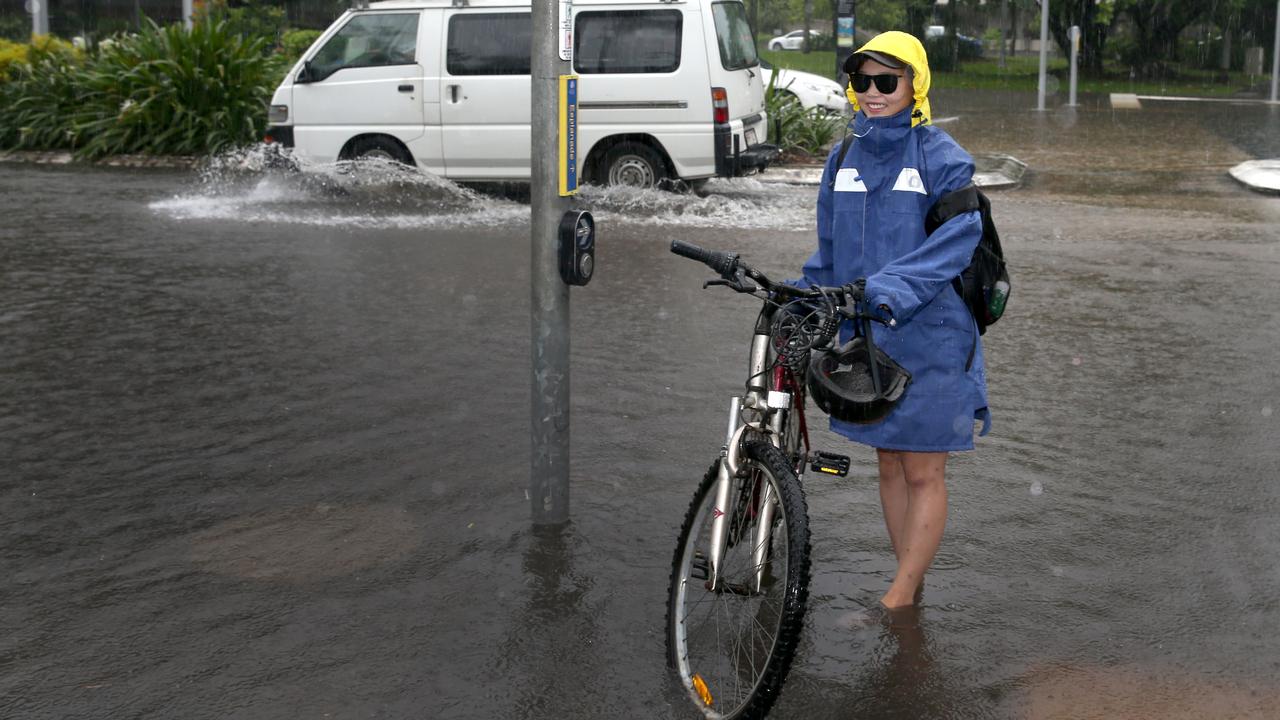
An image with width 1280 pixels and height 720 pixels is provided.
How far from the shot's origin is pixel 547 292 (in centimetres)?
493

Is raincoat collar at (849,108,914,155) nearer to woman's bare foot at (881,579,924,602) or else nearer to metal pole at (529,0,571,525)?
metal pole at (529,0,571,525)

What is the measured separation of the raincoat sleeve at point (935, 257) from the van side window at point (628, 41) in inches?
375

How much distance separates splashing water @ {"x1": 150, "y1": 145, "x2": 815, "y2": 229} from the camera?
13.1 meters

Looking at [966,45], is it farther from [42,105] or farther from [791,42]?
[42,105]

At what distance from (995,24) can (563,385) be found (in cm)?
7325

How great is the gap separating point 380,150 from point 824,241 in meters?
10.5

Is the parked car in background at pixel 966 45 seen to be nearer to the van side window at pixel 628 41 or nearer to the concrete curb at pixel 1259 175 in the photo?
the concrete curb at pixel 1259 175

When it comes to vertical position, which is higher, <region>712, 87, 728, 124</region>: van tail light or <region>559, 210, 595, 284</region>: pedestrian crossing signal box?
<region>712, 87, 728, 124</region>: van tail light

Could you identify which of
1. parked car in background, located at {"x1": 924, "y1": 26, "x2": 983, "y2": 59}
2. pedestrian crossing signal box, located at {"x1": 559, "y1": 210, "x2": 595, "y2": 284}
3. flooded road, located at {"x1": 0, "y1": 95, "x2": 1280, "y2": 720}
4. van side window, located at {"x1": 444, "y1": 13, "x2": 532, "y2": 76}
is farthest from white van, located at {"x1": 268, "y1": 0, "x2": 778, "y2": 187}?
parked car in background, located at {"x1": 924, "y1": 26, "x2": 983, "y2": 59}

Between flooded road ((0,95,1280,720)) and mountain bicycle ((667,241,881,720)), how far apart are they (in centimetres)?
18

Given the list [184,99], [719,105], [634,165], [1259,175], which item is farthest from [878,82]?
[184,99]

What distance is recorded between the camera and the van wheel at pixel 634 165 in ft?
45.1

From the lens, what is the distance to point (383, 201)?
14289mm

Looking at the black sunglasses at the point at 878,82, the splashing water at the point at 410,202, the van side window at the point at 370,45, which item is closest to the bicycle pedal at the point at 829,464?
the black sunglasses at the point at 878,82
